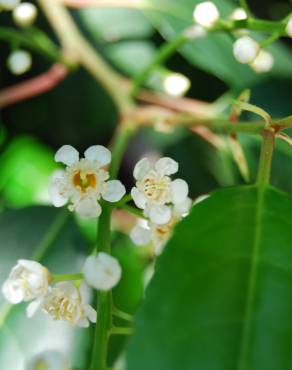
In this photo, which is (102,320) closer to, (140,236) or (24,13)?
(140,236)

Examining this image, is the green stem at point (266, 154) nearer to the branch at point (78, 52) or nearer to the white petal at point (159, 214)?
the white petal at point (159, 214)

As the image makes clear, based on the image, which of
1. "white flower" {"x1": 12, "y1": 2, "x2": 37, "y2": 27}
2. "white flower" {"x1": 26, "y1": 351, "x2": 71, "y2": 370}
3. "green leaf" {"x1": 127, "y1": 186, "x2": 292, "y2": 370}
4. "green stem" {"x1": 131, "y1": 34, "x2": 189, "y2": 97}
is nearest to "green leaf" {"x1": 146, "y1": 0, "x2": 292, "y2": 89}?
"green stem" {"x1": 131, "y1": 34, "x2": 189, "y2": 97}

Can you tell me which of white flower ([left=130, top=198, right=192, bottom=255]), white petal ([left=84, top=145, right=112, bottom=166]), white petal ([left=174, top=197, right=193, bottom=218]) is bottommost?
white flower ([left=130, top=198, right=192, bottom=255])

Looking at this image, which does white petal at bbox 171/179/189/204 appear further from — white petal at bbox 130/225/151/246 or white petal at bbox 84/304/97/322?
white petal at bbox 84/304/97/322

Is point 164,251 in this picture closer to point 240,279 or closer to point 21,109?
point 240,279

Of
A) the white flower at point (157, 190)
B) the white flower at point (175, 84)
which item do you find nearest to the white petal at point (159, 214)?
the white flower at point (157, 190)

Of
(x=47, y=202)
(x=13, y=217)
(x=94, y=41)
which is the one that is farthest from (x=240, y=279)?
(x=94, y=41)

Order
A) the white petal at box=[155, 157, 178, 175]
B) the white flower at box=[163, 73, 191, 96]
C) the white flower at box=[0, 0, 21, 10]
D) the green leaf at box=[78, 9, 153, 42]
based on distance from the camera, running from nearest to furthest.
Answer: the white petal at box=[155, 157, 178, 175] < the white flower at box=[0, 0, 21, 10] < the white flower at box=[163, 73, 191, 96] < the green leaf at box=[78, 9, 153, 42]
